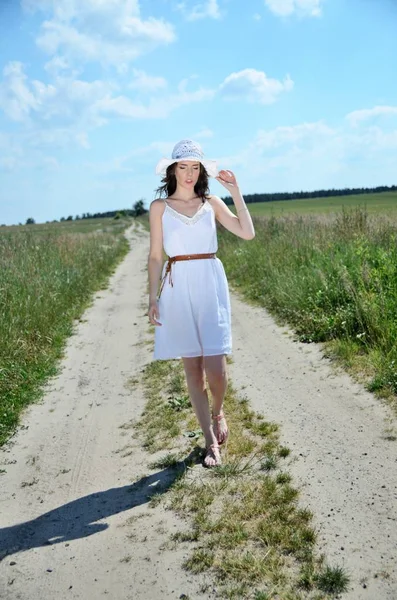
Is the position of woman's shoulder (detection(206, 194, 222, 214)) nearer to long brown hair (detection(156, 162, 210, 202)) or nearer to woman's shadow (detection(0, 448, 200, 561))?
long brown hair (detection(156, 162, 210, 202))

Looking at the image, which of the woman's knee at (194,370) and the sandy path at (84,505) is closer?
the sandy path at (84,505)

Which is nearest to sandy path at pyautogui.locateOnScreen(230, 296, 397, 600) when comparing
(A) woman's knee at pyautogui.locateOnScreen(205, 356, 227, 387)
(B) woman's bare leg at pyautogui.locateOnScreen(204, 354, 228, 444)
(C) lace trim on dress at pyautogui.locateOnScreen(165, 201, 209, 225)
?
(B) woman's bare leg at pyautogui.locateOnScreen(204, 354, 228, 444)

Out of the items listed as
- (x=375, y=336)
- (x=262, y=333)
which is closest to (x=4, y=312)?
(x=262, y=333)

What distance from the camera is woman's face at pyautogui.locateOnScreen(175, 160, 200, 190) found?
4027 millimetres

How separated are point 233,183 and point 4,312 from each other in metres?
4.45

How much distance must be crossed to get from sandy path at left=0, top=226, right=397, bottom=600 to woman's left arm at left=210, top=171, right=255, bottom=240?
5.31 ft

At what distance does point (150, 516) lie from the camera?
3.52 metres

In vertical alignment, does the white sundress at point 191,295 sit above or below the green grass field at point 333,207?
below

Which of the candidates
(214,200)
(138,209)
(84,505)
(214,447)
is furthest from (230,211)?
(138,209)

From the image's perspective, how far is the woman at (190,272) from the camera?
405cm

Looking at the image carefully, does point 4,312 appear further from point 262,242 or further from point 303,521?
point 262,242

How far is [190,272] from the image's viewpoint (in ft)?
13.3

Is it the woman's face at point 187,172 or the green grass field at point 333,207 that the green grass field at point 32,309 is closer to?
the woman's face at point 187,172

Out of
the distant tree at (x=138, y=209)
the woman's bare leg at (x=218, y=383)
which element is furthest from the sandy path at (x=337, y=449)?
the distant tree at (x=138, y=209)
